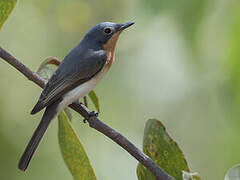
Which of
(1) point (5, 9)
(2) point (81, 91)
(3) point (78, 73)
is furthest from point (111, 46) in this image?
(1) point (5, 9)

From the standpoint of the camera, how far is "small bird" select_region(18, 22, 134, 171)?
274 cm

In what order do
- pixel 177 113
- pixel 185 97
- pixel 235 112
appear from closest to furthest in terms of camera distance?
pixel 235 112 → pixel 185 97 → pixel 177 113

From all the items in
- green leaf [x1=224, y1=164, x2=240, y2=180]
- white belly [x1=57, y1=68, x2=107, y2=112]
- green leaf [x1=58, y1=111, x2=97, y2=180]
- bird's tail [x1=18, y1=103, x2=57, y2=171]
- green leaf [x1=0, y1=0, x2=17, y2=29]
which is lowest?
bird's tail [x1=18, y1=103, x2=57, y2=171]

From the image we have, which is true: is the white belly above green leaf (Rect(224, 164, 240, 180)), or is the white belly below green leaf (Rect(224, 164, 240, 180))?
below

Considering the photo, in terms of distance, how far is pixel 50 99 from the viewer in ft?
9.30

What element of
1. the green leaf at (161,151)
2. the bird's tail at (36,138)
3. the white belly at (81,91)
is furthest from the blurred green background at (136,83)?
the green leaf at (161,151)

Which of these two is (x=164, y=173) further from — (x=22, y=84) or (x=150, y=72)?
(x=22, y=84)

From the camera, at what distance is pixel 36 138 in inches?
102

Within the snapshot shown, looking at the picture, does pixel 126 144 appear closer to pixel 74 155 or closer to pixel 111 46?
pixel 74 155

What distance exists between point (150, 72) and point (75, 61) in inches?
27.1

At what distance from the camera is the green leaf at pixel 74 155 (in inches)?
69.8

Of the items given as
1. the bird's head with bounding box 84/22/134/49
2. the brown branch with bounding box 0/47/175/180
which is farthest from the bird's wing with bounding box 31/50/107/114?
the brown branch with bounding box 0/47/175/180

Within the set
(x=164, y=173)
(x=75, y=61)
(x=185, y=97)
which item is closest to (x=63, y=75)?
(x=75, y=61)

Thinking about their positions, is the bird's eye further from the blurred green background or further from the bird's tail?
the bird's tail
